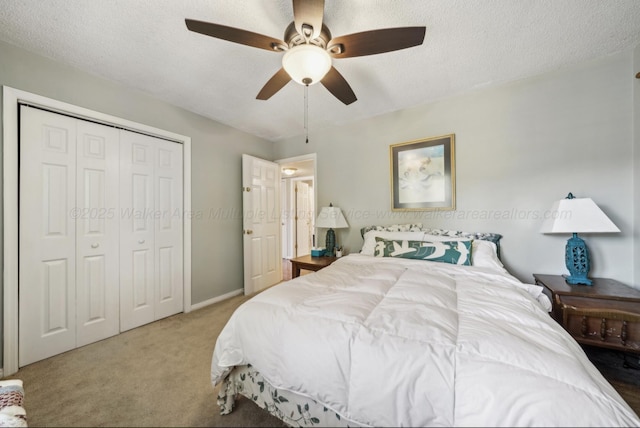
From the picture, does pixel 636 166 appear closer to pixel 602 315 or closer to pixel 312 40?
pixel 602 315

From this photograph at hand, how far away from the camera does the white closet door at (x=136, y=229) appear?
2260 millimetres

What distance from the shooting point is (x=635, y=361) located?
5.42 ft

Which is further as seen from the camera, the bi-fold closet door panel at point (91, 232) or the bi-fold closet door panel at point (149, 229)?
the bi-fold closet door panel at point (149, 229)

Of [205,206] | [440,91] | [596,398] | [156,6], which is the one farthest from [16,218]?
[440,91]

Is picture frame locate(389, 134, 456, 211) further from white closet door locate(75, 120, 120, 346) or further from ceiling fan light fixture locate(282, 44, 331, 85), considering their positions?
white closet door locate(75, 120, 120, 346)

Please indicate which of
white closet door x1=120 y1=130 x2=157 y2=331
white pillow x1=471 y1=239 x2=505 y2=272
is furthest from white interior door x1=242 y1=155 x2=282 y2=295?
white pillow x1=471 y1=239 x2=505 y2=272

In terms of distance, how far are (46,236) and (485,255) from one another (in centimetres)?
365

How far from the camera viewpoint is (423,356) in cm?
84

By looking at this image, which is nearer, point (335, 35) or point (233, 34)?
point (233, 34)

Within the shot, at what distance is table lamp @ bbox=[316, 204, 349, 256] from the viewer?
9.83 ft

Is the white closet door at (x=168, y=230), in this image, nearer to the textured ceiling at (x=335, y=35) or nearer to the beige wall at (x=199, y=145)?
the beige wall at (x=199, y=145)

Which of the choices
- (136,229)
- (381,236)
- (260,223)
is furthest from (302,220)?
(136,229)

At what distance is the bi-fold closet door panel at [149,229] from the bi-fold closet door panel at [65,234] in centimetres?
9

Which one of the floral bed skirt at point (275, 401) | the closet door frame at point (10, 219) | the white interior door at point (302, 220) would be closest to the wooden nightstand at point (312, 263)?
the floral bed skirt at point (275, 401)
